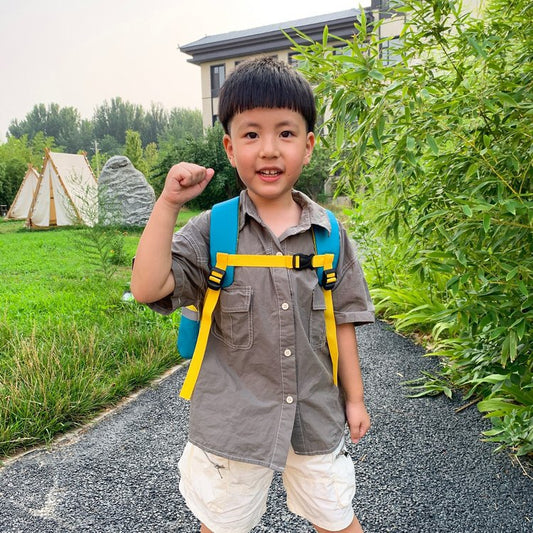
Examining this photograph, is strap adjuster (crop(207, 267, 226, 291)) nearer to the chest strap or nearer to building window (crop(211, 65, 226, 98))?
the chest strap

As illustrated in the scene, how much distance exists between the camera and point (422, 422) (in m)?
2.63

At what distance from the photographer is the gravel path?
1923mm

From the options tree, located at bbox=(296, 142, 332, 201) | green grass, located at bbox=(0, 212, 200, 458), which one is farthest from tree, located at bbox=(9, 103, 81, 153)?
green grass, located at bbox=(0, 212, 200, 458)

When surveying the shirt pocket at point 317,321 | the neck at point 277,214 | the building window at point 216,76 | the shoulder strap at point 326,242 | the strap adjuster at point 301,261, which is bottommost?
the shirt pocket at point 317,321

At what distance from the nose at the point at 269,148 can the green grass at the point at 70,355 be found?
1958 millimetres

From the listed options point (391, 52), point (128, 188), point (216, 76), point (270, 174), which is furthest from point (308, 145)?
point (216, 76)

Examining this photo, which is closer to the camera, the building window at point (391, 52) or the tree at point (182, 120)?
the building window at point (391, 52)

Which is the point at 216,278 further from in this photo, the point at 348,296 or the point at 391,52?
the point at 391,52

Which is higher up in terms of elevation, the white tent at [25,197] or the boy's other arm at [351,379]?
the white tent at [25,197]

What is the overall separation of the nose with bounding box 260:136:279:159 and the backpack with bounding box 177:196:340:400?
0.19 meters

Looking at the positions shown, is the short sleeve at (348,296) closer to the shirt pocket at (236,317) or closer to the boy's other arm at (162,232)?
the shirt pocket at (236,317)

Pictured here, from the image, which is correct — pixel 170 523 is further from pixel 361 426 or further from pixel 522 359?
pixel 522 359

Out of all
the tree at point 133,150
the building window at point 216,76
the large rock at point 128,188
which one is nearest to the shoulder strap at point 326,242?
the large rock at point 128,188

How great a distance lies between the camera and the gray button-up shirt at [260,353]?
1.28 m
